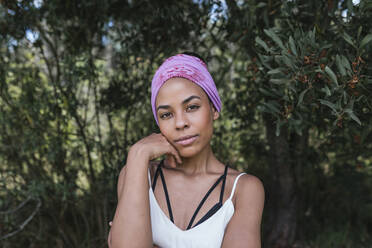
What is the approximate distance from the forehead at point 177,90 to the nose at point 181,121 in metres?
0.09

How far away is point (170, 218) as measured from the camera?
84.7 inches

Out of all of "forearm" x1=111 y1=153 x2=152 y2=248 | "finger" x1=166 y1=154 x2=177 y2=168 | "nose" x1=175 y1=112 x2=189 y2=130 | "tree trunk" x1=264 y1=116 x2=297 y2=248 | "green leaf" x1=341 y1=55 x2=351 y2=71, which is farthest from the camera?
"tree trunk" x1=264 y1=116 x2=297 y2=248

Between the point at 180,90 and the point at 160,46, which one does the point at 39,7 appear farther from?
the point at 180,90

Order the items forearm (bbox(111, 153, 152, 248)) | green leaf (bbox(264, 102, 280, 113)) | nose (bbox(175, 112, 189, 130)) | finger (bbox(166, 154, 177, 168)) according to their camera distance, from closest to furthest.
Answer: forearm (bbox(111, 153, 152, 248)) < nose (bbox(175, 112, 189, 130)) < finger (bbox(166, 154, 177, 168)) < green leaf (bbox(264, 102, 280, 113))

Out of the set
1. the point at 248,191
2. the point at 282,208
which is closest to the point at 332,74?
the point at 248,191

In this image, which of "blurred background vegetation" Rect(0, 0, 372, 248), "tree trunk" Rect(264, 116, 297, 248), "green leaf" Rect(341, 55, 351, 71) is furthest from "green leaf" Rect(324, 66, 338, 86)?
"tree trunk" Rect(264, 116, 297, 248)

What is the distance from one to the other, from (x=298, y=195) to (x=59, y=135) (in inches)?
117

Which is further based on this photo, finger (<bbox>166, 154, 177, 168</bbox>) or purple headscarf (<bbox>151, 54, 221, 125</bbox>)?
finger (<bbox>166, 154, 177, 168</bbox>)

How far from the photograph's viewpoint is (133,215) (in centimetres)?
193

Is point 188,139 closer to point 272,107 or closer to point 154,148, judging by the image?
point 154,148

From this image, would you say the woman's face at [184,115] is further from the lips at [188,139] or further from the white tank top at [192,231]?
the white tank top at [192,231]

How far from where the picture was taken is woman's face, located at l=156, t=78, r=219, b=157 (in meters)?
2.05

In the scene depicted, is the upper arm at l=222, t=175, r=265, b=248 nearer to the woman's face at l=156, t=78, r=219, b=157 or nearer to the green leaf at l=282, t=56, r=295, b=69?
the woman's face at l=156, t=78, r=219, b=157

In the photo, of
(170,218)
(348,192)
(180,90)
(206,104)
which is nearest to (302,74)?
(206,104)
